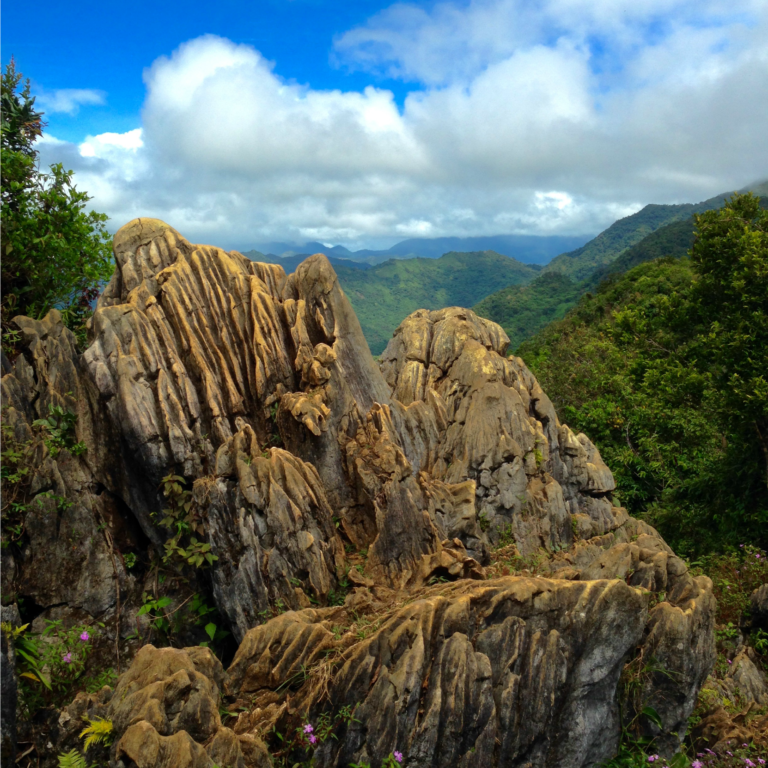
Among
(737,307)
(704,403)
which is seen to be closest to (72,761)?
(737,307)

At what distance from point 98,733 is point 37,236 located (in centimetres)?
1442

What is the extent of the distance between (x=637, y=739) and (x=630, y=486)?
20081 millimetres

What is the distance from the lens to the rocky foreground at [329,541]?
8.49 m

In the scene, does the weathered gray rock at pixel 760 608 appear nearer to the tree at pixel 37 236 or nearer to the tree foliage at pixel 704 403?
the tree foliage at pixel 704 403

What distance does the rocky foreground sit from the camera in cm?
849

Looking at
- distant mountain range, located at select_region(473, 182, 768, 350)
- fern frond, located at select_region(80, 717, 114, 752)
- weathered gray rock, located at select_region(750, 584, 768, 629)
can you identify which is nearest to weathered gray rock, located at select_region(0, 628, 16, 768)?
fern frond, located at select_region(80, 717, 114, 752)

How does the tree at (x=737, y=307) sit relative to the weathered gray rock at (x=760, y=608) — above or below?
above

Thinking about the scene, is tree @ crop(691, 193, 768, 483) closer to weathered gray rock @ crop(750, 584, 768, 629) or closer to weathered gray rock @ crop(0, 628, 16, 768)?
weathered gray rock @ crop(750, 584, 768, 629)

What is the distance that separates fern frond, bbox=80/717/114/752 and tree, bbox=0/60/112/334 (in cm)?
1129

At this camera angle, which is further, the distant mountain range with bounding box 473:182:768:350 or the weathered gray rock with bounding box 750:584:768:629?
the distant mountain range with bounding box 473:182:768:350

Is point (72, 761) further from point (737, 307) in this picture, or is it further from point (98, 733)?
point (737, 307)

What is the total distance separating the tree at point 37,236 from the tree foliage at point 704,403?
20.4 metres

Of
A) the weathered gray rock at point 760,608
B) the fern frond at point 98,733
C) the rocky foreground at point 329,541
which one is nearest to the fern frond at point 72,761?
the fern frond at point 98,733

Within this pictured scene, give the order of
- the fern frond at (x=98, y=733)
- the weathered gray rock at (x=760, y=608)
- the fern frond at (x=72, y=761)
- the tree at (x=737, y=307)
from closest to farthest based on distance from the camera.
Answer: the fern frond at (x=72, y=761)
the fern frond at (x=98, y=733)
the weathered gray rock at (x=760, y=608)
the tree at (x=737, y=307)
